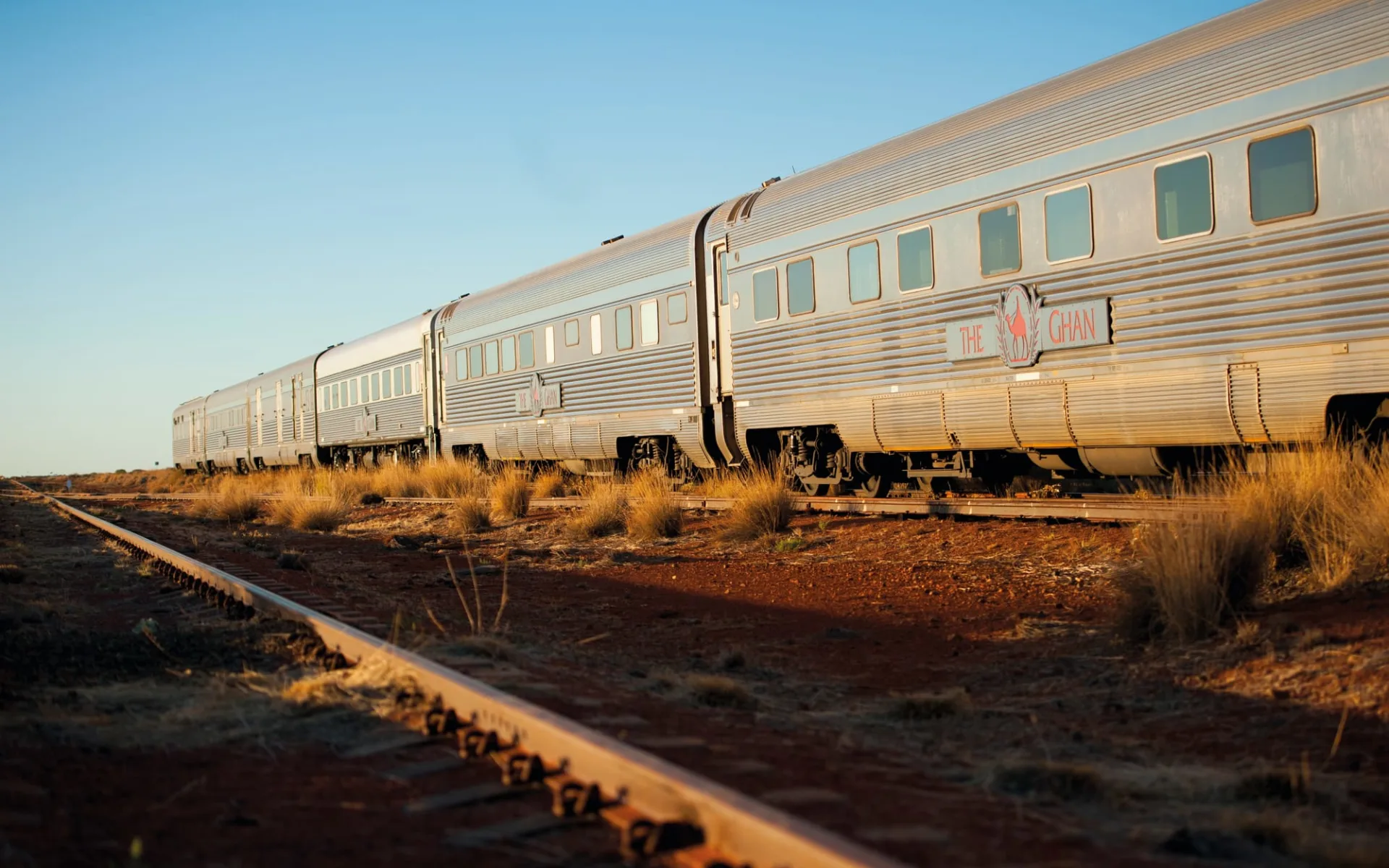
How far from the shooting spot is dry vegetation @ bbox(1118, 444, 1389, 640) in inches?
237

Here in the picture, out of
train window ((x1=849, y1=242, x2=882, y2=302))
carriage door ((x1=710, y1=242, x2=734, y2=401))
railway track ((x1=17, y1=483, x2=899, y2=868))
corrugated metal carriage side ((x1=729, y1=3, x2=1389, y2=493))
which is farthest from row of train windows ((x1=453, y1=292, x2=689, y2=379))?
railway track ((x1=17, y1=483, x2=899, y2=868))

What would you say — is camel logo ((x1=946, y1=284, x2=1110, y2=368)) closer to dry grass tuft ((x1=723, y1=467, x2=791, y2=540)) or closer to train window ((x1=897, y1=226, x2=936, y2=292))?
train window ((x1=897, y1=226, x2=936, y2=292))

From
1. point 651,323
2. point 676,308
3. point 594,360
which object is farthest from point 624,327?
point 676,308

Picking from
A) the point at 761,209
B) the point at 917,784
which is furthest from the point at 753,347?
the point at 917,784

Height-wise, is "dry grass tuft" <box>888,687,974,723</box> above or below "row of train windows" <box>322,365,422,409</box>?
below

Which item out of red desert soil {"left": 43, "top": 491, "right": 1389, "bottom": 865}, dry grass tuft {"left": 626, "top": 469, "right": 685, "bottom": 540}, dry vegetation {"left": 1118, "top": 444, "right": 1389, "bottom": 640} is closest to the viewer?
red desert soil {"left": 43, "top": 491, "right": 1389, "bottom": 865}

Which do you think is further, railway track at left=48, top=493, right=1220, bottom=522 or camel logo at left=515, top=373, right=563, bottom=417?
camel logo at left=515, top=373, right=563, bottom=417

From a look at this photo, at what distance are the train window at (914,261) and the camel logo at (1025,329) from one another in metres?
0.58

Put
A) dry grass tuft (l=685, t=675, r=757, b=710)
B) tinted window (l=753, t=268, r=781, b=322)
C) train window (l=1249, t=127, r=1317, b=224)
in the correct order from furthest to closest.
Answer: tinted window (l=753, t=268, r=781, b=322), train window (l=1249, t=127, r=1317, b=224), dry grass tuft (l=685, t=675, r=757, b=710)

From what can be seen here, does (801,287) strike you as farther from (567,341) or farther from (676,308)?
(567,341)

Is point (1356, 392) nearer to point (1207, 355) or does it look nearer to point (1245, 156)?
point (1207, 355)

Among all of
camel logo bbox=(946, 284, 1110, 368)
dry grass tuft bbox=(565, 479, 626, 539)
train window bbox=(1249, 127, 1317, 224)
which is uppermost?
train window bbox=(1249, 127, 1317, 224)

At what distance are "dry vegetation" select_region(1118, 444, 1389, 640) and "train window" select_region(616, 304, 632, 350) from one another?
33.8 feet

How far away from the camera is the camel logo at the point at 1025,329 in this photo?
32.6ft
